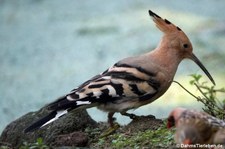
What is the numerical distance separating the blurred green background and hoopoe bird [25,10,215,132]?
2.20 metres

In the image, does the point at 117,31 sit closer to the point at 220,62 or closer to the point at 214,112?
the point at 220,62

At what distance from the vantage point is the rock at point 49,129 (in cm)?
458

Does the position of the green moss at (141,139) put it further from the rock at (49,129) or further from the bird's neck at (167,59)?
the bird's neck at (167,59)

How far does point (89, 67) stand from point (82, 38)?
1.06 meters

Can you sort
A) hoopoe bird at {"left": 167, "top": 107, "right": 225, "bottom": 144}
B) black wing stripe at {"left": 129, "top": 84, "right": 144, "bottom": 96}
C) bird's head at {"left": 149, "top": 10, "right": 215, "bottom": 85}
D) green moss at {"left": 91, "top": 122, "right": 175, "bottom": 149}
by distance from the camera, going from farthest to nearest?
bird's head at {"left": 149, "top": 10, "right": 215, "bottom": 85}
black wing stripe at {"left": 129, "top": 84, "right": 144, "bottom": 96}
green moss at {"left": 91, "top": 122, "right": 175, "bottom": 149}
hoopoe bird at {"left": 167, "top": 107, "right": 225, "bottom": 144}

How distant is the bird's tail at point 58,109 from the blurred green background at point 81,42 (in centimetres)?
257

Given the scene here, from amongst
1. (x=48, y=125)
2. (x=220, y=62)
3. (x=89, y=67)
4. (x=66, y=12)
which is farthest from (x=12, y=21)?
(x=48, y=125)

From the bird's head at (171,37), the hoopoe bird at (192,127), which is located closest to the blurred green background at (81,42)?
the bird's head at (171,37)

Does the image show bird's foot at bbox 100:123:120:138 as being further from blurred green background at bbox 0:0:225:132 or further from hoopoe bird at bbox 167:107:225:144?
blurred green background at bbox 0:0:225:132

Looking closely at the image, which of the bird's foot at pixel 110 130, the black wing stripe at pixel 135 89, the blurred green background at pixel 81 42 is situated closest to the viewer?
the black wing stripe at pixel 135 89

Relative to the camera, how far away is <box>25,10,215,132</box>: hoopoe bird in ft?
14.2

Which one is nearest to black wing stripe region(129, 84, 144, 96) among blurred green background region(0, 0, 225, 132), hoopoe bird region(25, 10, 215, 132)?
hoopoe bird region(25, 10, 215, 132)

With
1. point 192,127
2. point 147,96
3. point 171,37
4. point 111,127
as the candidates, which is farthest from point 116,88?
point 192,127

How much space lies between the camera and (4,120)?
7.23 meters
